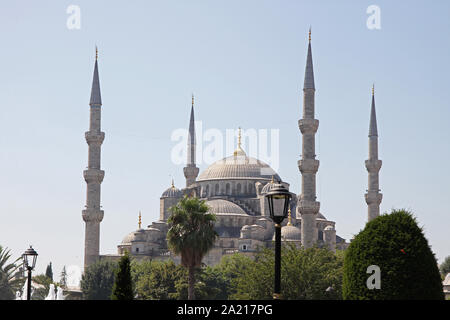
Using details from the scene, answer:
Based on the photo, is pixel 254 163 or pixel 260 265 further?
pixel 254 163

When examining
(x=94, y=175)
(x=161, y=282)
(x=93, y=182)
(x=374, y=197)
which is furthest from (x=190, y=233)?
(x=374, y=197)

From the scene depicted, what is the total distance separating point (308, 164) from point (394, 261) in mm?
46501

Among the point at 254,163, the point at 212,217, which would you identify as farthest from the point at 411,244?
the point at 254,163

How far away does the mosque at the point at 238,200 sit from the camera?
66250 mm

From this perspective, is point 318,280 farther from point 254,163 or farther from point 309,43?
point 254,163

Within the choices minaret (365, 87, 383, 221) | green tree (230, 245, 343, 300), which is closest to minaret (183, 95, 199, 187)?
minaret (365, 87, 383, 221)

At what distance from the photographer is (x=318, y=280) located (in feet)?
131

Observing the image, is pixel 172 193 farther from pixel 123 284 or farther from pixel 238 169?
pixel 123 284

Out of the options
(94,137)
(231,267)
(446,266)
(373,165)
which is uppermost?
(94,137)

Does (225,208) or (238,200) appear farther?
(238,200)

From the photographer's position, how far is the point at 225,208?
91.2m

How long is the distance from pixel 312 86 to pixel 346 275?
155ft

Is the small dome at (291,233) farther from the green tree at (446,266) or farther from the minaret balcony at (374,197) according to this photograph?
the green tree at (446,266)

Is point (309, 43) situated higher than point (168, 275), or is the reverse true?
point (309, 43)
